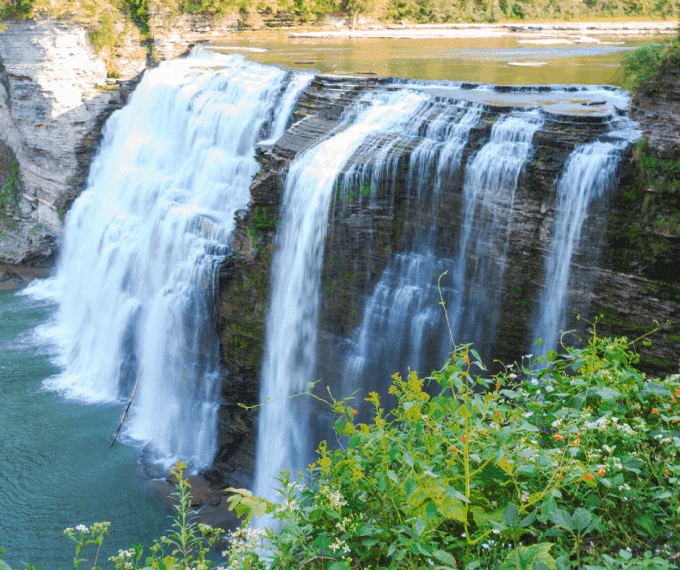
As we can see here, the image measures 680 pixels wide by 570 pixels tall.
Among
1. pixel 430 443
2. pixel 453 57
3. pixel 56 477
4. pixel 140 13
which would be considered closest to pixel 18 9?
pixel 140 13

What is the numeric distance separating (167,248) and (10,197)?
11.8 m

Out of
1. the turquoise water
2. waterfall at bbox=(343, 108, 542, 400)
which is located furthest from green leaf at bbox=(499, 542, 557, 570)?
the turquoise water

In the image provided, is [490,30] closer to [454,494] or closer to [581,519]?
[581,519]

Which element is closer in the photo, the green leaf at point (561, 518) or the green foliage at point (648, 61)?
the green leaf at point (561, 518)

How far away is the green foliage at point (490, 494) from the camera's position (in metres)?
2.76

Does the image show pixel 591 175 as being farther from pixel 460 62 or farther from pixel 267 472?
pixel 460 62

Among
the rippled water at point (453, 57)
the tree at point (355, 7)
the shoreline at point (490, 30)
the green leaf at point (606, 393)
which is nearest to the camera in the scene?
the green leaf at point (606, 393)

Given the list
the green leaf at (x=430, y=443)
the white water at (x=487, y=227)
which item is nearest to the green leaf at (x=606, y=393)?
the green leaf at (x=430, y=443)

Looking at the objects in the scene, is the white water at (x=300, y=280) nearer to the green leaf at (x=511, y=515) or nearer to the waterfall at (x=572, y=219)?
the waterfall at (x=572, y=219)

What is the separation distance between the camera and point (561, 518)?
276 cm

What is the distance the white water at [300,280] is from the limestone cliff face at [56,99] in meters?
11.6

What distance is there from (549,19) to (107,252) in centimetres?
2579

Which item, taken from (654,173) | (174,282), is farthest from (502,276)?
(174,282)

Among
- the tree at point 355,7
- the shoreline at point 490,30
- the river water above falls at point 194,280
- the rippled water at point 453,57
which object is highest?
the tree at point 355,7
